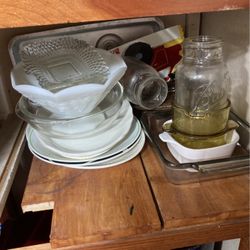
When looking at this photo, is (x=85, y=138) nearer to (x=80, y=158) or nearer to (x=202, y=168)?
(x=80, y=158)

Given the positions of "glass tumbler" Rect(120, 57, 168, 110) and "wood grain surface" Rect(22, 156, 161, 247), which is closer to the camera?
"wood grain surface" Rect(22, 156, 161, 247)

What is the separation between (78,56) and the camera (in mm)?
605

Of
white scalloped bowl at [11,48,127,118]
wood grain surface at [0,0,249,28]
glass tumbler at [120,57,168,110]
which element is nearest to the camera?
wood grain surface at [0,0,249,28]

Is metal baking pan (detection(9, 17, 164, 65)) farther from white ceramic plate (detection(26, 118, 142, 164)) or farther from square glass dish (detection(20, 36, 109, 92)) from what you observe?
white ceramic plate (detection(26, 118, 142, 164))

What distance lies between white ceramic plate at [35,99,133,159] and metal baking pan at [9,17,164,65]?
0.27 metres

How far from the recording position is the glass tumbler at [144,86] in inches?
25.7

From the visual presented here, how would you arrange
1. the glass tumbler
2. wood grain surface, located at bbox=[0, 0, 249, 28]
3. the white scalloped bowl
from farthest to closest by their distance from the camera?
the glass tumbler, the white scalloped bowl, wood grain surface, located at bbox=[0, 0, 249, 28]

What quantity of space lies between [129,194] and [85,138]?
12 cm

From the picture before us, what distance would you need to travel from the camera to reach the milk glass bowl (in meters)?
0.51

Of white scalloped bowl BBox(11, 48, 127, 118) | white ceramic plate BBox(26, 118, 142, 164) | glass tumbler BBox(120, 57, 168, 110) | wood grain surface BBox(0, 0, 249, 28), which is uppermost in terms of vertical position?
wood grain surface BBox(0, 0, 249, 28)

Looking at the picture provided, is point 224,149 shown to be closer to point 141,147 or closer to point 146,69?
point 141,147

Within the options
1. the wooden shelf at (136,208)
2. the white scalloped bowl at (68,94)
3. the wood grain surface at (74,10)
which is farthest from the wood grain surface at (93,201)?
the wood grain surface at (74,10)

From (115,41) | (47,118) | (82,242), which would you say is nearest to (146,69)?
(115,41)

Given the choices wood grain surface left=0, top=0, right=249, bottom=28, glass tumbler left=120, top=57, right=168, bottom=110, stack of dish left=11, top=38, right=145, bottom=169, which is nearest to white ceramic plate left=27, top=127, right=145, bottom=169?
stack of dish left=11, top=38, right=145, bottom=169
